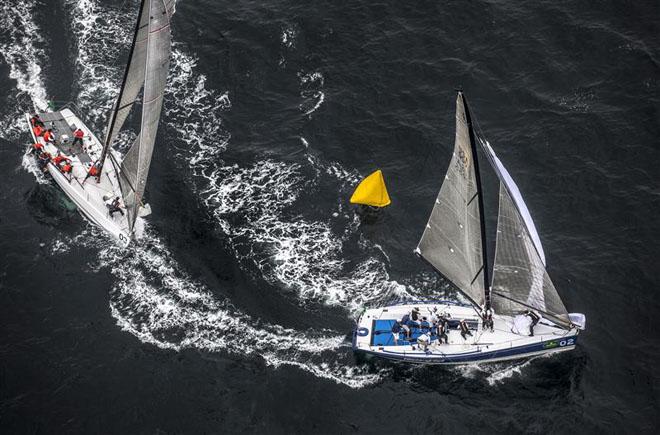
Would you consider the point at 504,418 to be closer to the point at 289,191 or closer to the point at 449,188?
the point at 449,188

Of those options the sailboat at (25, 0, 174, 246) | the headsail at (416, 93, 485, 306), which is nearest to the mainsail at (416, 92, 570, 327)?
the headsail at (416, 93, 485, 306)

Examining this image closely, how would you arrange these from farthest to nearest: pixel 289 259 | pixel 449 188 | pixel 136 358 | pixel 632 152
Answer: pixel 632 152
pixel 289 259
pixel 136 358
pixel 449 188

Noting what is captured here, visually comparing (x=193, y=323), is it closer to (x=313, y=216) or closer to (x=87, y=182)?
(x=313, y=216)

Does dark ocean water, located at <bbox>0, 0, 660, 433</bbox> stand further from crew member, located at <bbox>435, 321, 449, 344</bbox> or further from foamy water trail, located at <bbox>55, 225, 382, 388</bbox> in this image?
crew member, located at <bbox>435, 321, 449, 344</bbox>

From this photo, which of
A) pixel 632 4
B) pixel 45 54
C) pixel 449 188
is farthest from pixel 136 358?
pixel 632 4

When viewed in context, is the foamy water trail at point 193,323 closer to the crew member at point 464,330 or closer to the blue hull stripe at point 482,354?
the blue hull stripe at point 482,354

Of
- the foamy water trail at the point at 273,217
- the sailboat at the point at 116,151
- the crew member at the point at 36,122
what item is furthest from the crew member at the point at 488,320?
the crew member at the point at 36,122
